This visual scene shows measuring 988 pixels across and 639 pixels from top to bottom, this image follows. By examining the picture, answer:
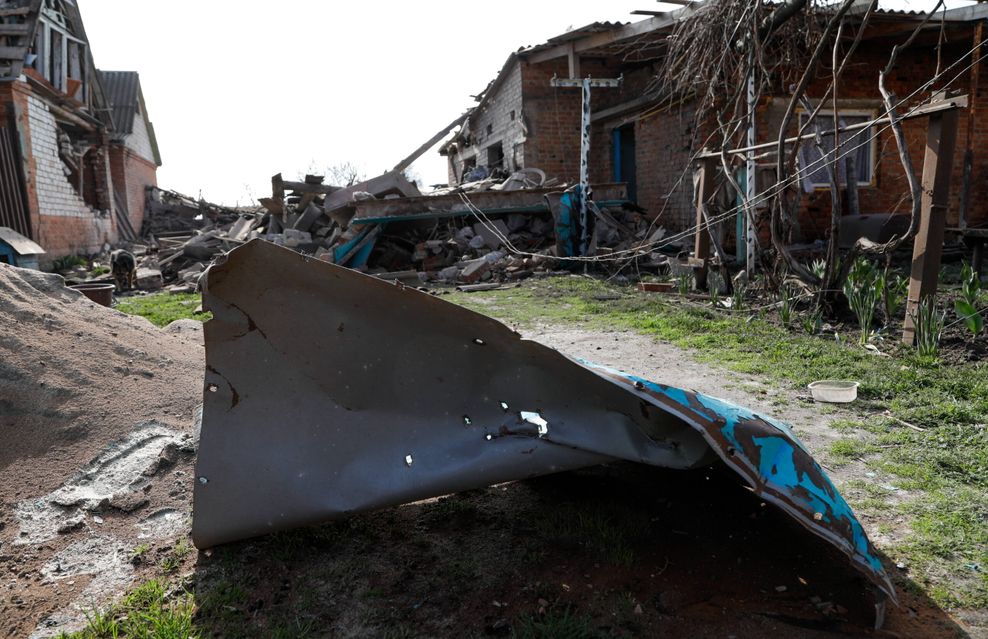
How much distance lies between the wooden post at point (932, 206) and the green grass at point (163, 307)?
7433mm

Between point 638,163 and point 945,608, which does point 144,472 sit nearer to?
point 945,608

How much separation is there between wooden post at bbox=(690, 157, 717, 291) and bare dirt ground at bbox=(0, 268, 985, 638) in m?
5.33

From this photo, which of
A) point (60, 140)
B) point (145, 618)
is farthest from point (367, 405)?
point (60, 140)

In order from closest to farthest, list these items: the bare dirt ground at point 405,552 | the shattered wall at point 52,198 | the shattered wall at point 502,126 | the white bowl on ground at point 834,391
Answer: the bare dirt ground at point 405,552
the white bowl on ground at point 834,391
the shattered wall at point 52,198
the shattered wall at point 502,126

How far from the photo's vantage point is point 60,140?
55.8 feet

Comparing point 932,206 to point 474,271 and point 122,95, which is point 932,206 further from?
point 122,95

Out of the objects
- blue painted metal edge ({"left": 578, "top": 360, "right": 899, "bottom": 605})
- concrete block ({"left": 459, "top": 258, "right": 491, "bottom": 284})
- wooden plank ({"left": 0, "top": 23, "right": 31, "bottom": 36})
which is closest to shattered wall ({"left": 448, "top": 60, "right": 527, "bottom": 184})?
concrete block ({"left": 459, "top": 258, "right": 491, "bottom": 284})

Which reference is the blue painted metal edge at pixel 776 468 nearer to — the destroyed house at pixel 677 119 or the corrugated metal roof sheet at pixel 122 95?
the destroyed house at pixel 677 119

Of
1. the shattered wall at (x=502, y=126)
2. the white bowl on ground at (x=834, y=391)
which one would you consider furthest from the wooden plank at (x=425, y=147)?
the white bowl on ground at (x=834, y=391)

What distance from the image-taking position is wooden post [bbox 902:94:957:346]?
540cm

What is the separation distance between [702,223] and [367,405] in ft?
24.2

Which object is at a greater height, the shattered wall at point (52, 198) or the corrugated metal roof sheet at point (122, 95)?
the corrugated metal roof sheet at point (122, 95)

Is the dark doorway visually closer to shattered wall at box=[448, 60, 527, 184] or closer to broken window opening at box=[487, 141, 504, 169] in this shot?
shattered wall at box=[448, 60, 527, 184]

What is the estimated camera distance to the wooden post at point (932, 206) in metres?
5.40
